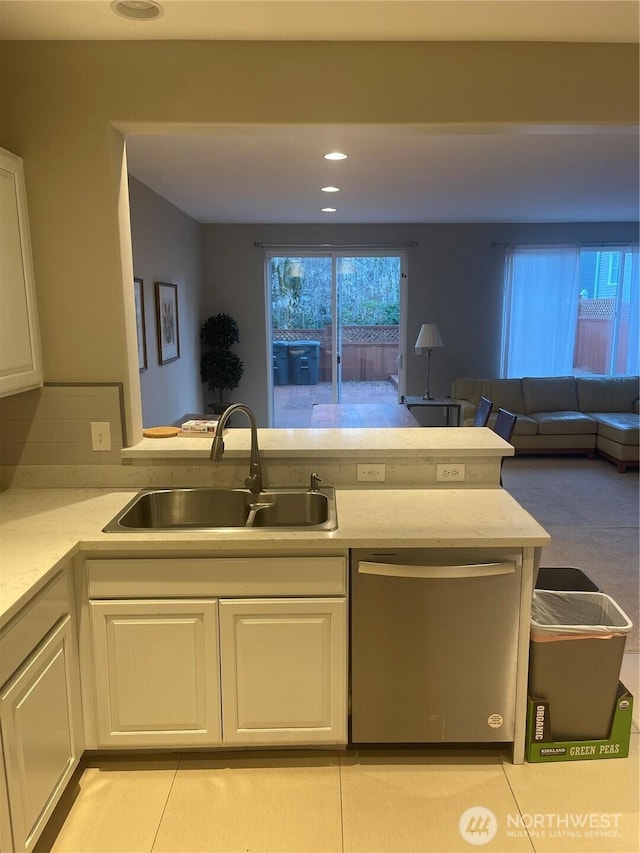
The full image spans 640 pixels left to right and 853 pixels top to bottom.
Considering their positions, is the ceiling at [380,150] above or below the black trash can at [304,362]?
above

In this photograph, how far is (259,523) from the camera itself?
236cm

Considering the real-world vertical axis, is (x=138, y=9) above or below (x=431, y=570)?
above

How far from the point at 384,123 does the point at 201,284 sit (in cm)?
511

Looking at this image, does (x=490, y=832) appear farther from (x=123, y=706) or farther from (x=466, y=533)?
(x=123, y=706)

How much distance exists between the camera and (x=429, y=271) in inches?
286

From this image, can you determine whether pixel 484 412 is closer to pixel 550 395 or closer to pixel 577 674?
pixel 550 395

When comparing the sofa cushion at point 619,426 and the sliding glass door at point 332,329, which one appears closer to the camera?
the sofa cushion at point 619,426

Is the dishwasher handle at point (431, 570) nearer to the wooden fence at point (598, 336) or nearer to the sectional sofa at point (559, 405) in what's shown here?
the sectional sofa at point (559, 405)

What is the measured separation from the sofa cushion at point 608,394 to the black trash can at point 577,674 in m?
5.16

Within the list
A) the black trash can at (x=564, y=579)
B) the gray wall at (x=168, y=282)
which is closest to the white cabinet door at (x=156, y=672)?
the black trash can at (x=564, y=579)

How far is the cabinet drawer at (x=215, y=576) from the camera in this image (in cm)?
197

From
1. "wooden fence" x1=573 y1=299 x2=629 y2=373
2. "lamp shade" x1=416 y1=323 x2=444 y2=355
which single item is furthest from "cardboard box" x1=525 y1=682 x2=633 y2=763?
"wooden fence" x1=573 y1=299 x2=629 y2=373

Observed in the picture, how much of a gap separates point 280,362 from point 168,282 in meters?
2.24

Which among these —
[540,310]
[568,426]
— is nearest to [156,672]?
[568,426]
